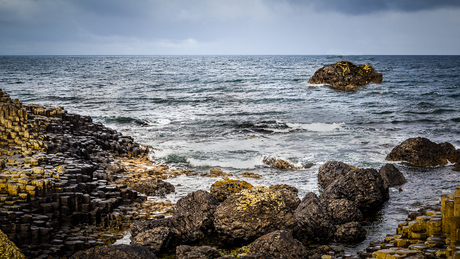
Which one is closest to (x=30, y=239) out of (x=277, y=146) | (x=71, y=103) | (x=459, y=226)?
(x=459, y=226)

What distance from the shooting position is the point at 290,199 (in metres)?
8.80

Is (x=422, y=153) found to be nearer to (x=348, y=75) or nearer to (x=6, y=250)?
(x=6, y=250)

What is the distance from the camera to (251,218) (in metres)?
6.98

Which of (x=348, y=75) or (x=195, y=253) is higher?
(x=348, y=75)

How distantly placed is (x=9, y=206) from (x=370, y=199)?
8.24 meters

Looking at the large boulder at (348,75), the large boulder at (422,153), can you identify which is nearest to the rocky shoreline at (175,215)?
the large boulder at (422,153)

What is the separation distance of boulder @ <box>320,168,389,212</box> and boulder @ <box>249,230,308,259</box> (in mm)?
3217

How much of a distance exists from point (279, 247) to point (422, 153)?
979 cm

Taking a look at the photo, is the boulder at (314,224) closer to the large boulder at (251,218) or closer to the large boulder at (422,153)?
the large boulder at (251,218)

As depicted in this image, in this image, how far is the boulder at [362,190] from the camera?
8703mm

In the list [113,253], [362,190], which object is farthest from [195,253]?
[362,190]

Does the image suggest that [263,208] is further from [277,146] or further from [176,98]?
[176,98]

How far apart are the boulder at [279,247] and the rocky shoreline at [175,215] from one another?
0.02 m

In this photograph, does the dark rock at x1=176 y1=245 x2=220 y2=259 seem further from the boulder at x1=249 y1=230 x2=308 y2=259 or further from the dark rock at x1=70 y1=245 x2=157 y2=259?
the dark rock at x1=70 y1=245 x2=157 y2=259
